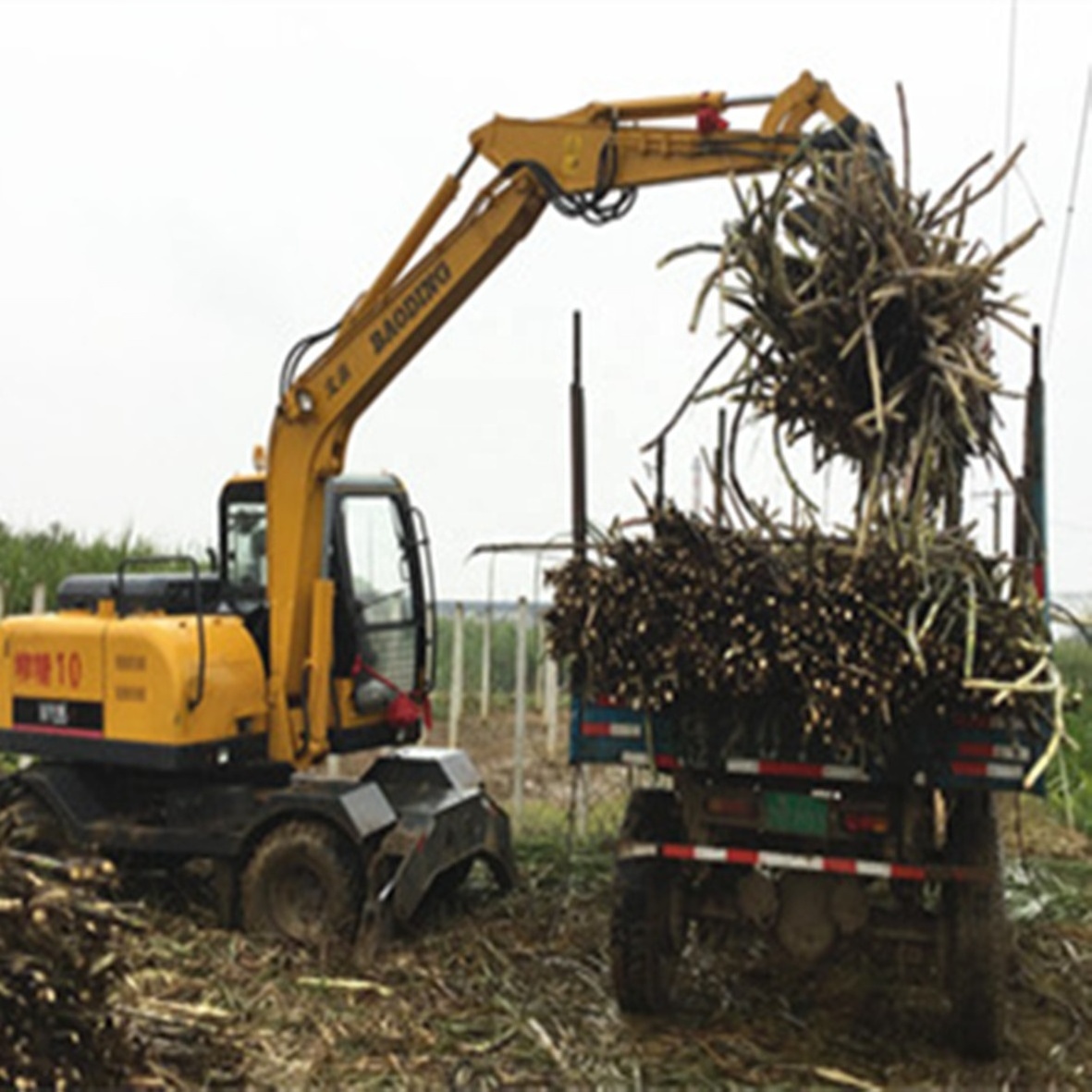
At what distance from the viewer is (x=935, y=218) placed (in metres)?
6.36

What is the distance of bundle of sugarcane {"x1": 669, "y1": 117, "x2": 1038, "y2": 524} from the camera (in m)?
6.10

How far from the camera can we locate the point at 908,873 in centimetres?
583

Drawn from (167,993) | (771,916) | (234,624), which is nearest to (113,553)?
(234,624)

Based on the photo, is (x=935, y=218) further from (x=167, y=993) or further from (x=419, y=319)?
(x=167, y=993)

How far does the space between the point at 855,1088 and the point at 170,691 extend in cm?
412

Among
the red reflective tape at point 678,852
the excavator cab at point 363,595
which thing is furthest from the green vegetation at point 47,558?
the red reflective tape at point 678,852

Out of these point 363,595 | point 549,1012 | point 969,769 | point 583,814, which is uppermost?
point 363,595

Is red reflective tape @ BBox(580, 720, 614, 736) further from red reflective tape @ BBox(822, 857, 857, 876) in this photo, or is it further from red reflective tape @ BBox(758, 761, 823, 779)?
red reflective tape @ BBox(822, 857, 857, 876)

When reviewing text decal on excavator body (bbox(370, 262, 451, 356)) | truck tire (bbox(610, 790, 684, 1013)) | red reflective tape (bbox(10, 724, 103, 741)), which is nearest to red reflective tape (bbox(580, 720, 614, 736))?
truck tire (bbox(610, 790, 684, 1013))

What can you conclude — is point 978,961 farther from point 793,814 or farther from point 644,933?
point 644,933

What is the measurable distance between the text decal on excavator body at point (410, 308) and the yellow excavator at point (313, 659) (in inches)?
0.4

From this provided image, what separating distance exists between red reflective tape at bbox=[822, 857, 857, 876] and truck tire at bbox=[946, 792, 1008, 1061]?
1.49 ft

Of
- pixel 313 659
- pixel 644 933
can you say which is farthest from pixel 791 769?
pixel 313 659

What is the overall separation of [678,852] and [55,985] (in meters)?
2.68
